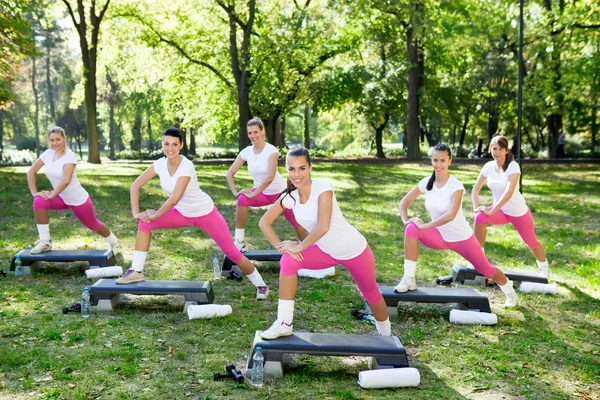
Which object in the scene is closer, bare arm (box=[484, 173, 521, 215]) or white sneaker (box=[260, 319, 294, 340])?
white sneaker (box=[260, 319, 294, 340])

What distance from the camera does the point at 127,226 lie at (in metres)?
13.0

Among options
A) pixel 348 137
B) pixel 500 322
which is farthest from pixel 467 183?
pixel 348 137

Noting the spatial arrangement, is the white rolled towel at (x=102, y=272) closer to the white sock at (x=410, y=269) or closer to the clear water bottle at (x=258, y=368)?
the clear water bottle at (x=258, y=368)

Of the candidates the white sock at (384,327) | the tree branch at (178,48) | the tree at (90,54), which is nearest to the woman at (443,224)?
the white sock at (384,327)

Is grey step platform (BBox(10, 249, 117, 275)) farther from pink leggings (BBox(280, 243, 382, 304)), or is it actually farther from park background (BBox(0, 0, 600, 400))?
pink leggings (BBox(280, 243, 382, 304))

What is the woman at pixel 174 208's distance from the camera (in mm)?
7156

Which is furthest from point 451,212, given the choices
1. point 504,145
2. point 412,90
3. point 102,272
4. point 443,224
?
point 412,90

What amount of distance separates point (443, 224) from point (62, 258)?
547 cm

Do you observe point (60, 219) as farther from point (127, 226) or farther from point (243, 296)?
point (243, 296)

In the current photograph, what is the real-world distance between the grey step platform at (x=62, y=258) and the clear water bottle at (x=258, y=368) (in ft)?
14.8

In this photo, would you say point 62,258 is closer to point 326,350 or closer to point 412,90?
point 326,350

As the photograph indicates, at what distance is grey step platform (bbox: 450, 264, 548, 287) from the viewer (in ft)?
27.8

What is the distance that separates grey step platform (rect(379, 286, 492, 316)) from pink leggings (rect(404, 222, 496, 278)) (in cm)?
33

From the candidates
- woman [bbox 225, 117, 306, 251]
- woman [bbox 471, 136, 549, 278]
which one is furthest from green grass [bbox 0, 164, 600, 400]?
woman [bbox 225, 117, 306, 251]
